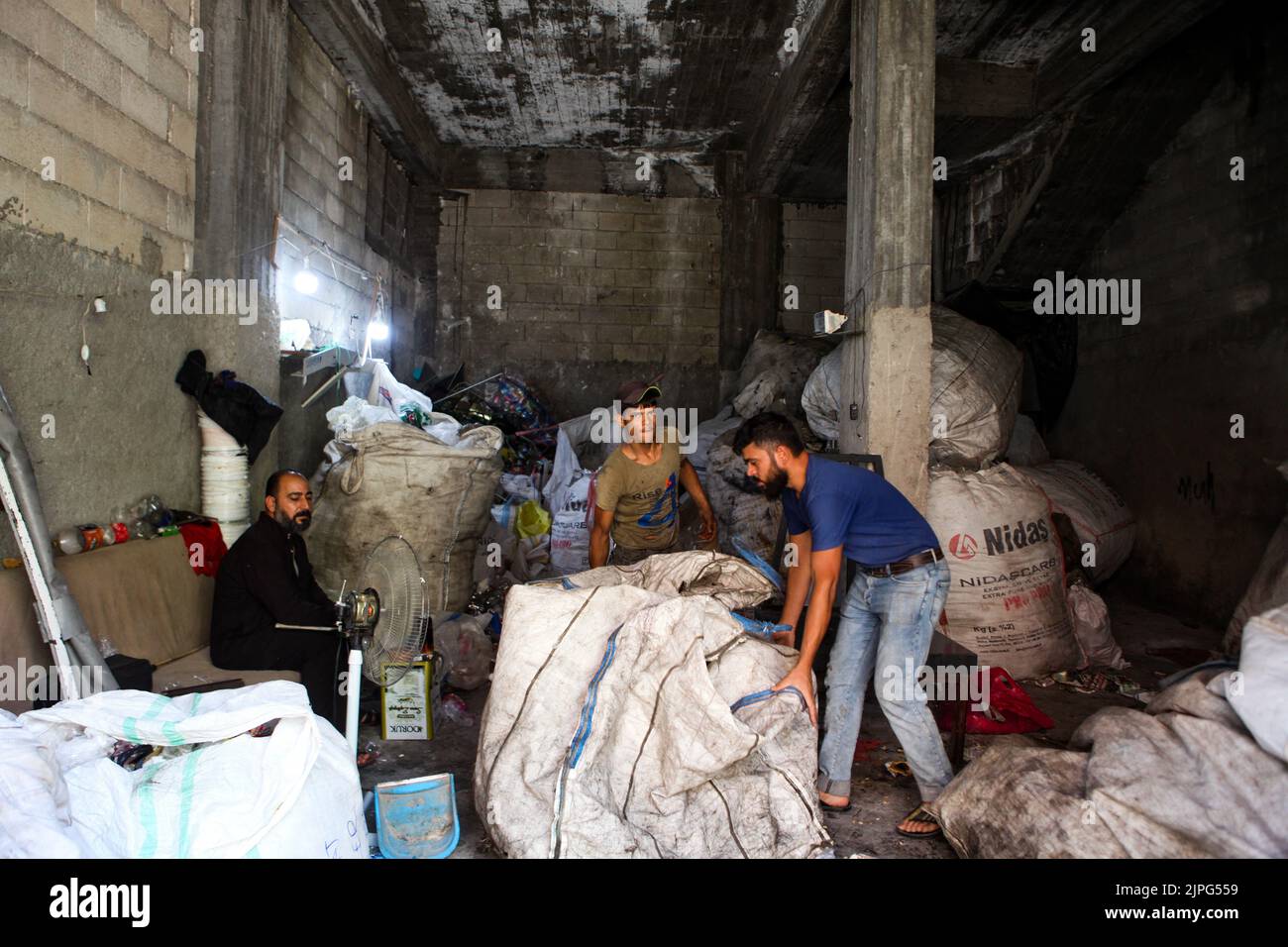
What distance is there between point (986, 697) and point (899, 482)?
1.07 m

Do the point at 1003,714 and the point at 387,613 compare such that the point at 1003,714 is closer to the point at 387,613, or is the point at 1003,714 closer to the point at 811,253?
the point at 387,613

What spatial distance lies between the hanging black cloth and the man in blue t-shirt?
101 inches

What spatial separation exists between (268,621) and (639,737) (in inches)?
67.9

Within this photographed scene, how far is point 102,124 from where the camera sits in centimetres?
319

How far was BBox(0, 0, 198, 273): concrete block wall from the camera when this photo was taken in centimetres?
271

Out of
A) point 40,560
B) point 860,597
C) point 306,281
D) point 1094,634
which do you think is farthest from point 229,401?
point 1094,634

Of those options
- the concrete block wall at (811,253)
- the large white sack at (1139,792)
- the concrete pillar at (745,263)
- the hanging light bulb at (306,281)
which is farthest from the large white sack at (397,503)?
the concrete block wall at (811,253)

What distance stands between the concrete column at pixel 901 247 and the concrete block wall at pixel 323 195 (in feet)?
11.2

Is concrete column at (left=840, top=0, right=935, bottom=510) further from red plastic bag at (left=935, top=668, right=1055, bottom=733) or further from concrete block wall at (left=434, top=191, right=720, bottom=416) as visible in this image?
concrete block wall at (left=434, top=191, right=720, bottom=416)

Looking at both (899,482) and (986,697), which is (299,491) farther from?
(986,697)

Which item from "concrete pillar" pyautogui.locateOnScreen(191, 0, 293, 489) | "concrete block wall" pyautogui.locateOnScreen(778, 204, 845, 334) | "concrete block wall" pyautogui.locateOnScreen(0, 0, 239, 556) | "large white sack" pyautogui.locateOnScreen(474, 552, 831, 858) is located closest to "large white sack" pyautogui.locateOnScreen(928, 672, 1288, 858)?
"large white sack" pyautogui.locateOnScreen(474, 552, 831, 858)

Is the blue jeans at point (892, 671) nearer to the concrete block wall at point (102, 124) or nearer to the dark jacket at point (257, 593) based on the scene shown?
the dark jacket at point (257, 593)

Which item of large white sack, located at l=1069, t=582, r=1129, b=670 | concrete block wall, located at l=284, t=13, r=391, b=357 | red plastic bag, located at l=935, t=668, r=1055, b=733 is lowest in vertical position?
red plastic bag, located at l=935, t=668, r=1055, b=733
